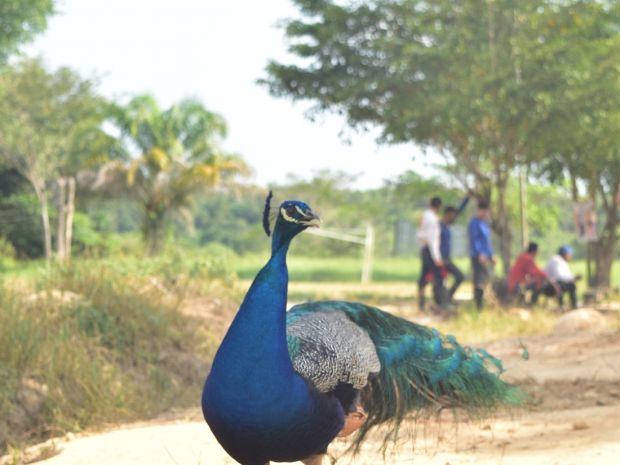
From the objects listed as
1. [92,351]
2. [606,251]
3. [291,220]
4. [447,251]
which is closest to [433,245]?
[447,251]

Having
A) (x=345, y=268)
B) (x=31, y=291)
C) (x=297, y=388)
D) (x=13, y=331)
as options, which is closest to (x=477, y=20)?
(x=31, y=291)

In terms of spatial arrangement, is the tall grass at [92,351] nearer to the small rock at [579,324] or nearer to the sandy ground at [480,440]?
the sandy ground at [480,440]

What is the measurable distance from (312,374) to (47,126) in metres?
29.0

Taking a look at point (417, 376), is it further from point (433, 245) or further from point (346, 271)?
point (346, 271)

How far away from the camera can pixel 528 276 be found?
13633mm

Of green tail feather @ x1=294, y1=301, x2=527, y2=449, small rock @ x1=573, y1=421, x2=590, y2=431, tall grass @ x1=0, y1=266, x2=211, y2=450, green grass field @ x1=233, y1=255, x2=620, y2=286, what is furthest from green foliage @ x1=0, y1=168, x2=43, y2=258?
green tail feather @ x1=294, y1=301, x2=527, y2=449

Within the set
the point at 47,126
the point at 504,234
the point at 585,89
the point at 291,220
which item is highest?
the point at 47,126

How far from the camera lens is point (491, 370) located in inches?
177

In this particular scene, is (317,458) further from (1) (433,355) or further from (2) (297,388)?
(1) (433,355)

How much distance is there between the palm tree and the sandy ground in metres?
23.6

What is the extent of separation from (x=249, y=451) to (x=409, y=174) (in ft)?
66.0

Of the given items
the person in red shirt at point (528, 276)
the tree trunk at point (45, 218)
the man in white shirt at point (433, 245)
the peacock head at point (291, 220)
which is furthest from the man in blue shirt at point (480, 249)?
the tree trunk at point (45, 218)

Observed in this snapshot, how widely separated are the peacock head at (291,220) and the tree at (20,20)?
1927 cm

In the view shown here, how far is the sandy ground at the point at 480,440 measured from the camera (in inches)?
181
